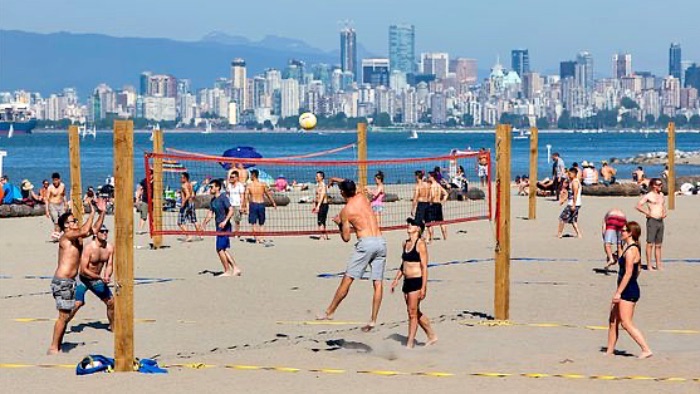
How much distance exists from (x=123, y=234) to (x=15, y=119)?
173358 millimetres

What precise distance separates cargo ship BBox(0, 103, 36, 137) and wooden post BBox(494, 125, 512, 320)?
164215 millimetres

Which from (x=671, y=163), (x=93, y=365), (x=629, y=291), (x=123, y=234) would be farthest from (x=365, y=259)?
(x=671, y=163)

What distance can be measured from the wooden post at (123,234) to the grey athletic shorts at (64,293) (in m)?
1.30

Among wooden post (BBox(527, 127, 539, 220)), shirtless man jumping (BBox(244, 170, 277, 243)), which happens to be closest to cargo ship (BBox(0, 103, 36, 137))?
wooden post (BBox(527, 127, 539, 220))

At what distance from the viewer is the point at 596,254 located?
21.7 meters

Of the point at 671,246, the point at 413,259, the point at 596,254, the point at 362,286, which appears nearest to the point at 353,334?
the point at 413,259

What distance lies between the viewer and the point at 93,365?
11.9 meters

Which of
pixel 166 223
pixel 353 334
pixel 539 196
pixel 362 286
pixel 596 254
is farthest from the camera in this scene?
pixel 539 196

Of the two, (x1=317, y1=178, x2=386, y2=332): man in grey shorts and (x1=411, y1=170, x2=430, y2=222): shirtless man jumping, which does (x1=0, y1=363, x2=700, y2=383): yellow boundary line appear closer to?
(x1=317, y1=178, x2=386, y2=332): man in grey shorts

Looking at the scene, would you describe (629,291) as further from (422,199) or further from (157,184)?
(157,184)

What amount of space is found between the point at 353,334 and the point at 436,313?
1.76 meters

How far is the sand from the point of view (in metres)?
11.6

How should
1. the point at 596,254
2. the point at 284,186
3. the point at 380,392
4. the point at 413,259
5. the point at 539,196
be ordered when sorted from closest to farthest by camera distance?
the point at 380,392 → the point at 413,259 → the point at 596,254 → the point at 539,196 → the point at 284,186

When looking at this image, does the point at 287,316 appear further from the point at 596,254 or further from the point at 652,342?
the point at 596,254
